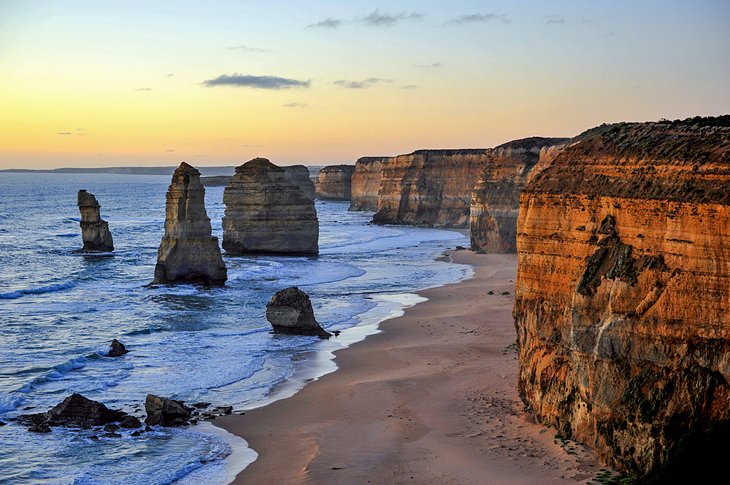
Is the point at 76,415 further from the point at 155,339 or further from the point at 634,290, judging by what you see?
the point at 634,290

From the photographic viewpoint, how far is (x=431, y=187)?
95.4 meters

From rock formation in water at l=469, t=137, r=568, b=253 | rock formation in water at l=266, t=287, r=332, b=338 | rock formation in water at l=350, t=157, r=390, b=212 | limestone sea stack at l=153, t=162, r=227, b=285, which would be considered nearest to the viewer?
rock formation in water at l=266, t=287, r=332, b=338

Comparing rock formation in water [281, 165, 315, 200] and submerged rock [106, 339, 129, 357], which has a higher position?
rock formation in water [281, 165, 315, 200]

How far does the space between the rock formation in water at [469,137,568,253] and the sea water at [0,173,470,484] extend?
445cm

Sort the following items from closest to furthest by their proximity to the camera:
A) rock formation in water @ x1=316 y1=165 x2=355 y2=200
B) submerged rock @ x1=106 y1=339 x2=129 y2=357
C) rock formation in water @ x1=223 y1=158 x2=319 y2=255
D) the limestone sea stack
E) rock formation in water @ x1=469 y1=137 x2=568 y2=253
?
submerged rock @ x1=106 y1=339 x2=129 y2=357 < the limestone sea stack < rock formation in water @ x1=223 y1=158 x2=319 y2=255 < rock formation in water @ x1=469 y1=137 x2=568 y2=253 < rock formation in water @ x1=316 y1=165 x2=355 y2=200

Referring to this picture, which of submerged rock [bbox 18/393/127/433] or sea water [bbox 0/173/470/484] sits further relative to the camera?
submerged rock [bbox 18/393/127/433]

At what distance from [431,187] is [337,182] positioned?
70943mm

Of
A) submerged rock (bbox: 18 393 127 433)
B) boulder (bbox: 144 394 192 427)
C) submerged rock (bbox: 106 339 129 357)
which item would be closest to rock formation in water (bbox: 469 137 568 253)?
submerged rock (bbox: 106 339 129 357)

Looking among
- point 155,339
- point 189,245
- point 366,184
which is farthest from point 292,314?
point 366,184

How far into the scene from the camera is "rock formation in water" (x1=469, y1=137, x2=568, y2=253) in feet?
197

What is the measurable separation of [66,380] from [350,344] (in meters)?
9.53

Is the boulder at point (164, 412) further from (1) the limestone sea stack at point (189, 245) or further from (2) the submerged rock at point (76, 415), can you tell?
(1) the limestone sea stack at point (189, 245)

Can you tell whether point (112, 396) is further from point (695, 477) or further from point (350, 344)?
point (695, 477)

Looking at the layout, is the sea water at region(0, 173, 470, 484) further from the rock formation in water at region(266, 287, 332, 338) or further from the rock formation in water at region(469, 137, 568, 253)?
the rock formation in water at region(469, 137, 568, 253)
